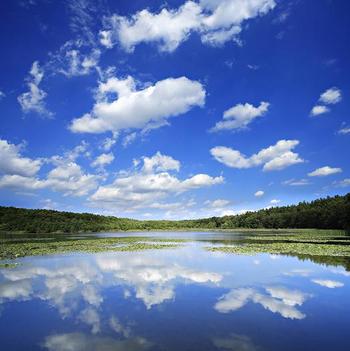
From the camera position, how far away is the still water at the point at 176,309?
33.7 ft

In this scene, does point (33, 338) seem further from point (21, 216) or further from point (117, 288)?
point (21, 216)

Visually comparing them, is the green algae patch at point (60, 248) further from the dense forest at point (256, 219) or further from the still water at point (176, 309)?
the dense forest at point (256, 219)

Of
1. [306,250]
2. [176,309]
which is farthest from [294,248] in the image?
[176,309]

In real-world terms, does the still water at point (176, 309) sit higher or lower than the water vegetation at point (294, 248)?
lower

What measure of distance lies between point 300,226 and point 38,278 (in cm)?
11869

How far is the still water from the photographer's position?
1028 centimetres

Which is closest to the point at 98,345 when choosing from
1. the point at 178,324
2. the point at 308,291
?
the point at 178,324

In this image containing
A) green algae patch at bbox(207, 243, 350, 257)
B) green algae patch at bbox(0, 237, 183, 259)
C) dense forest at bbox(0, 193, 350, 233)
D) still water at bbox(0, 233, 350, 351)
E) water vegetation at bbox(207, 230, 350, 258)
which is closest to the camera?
still water at bbox(0, 233, 350, 351)

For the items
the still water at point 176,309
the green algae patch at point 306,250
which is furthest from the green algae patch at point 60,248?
the still water at point 176,309

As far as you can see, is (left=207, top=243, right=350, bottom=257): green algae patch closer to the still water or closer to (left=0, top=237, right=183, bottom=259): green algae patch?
the still water

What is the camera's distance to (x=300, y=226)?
127 m

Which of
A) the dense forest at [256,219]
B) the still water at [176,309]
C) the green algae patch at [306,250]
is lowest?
the still water at [176,309]

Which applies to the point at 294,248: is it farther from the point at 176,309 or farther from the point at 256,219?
the point at 256,219

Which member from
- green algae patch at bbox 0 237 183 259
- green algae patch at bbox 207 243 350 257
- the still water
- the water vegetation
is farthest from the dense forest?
the still water
